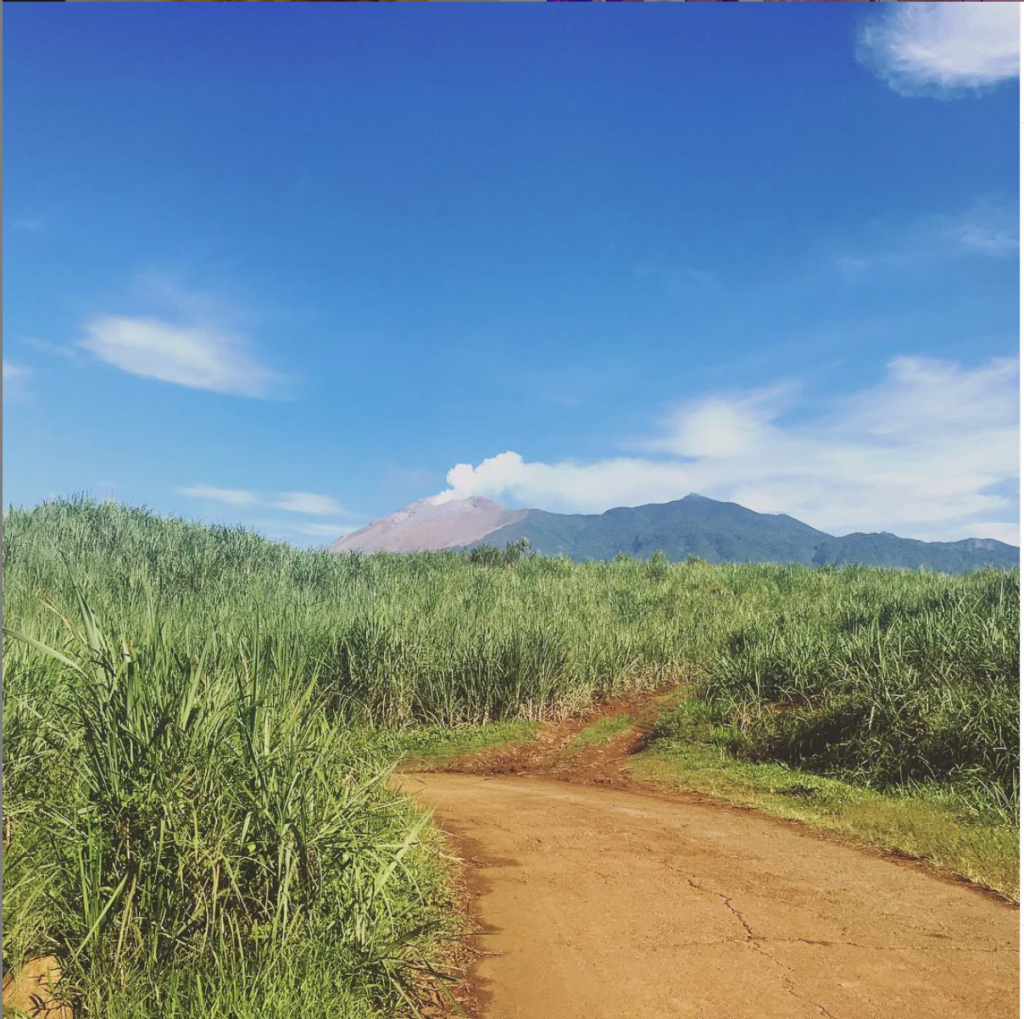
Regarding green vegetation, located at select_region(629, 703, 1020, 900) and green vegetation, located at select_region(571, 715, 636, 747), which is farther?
green vegetation, located at select_region(571, 715, 636, 747)

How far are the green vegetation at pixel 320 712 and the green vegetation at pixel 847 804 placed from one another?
0.13 m

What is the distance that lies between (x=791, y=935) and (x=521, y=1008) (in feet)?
4.71

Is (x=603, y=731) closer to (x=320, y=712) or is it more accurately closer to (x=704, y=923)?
(x=704, y=923)

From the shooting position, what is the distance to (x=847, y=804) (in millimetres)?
6688

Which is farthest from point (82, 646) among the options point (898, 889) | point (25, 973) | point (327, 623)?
point (327, 623)

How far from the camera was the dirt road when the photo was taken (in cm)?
338

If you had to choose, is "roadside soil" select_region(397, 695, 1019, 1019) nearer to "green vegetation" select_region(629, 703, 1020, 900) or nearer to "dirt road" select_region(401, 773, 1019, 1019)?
"dirt road" select_region(401, 773, 1019, 1019)

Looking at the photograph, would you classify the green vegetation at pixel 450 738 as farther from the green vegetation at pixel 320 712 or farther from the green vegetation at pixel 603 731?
the green vegetation at pixel 603 731

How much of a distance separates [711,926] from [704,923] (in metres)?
0.04

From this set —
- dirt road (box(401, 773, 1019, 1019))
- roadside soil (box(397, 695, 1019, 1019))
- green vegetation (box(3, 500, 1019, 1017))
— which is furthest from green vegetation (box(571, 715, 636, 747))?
dirt road (box(401, 773, 1019, 1019))

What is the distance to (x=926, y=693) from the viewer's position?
784 cm

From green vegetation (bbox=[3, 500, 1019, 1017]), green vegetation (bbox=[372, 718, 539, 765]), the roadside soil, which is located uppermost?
green vegetation (bbox=[3, 500, 1019, 1017])

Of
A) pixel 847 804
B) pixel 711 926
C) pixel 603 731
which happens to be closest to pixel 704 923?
pixel 711 926

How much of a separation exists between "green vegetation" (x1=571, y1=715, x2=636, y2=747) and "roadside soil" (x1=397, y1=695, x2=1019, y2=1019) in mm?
3004
